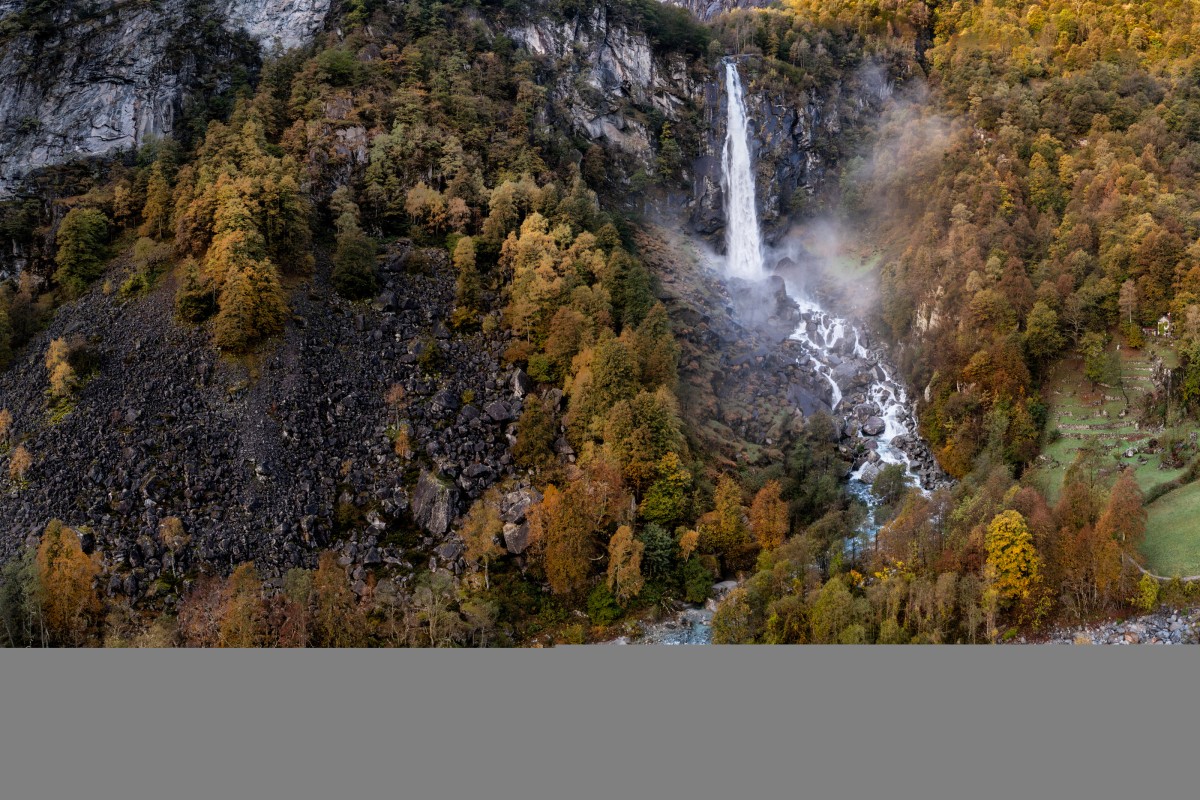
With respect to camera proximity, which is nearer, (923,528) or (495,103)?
(923,528)

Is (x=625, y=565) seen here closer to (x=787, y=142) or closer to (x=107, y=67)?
(x=107, y=67)

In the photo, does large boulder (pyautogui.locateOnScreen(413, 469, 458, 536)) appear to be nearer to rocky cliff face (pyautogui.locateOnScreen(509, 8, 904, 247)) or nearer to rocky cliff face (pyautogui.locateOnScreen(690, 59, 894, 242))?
rocky cliff face (pyautogui.locateOnScreen(509, 8, 904, 247))

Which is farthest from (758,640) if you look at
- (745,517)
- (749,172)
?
(749,172)

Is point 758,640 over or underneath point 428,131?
underneath

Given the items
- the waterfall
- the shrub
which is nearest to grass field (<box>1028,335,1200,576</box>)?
the shrub

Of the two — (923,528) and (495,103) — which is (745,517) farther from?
(495,103)

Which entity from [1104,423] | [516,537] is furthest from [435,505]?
[1104,423]
